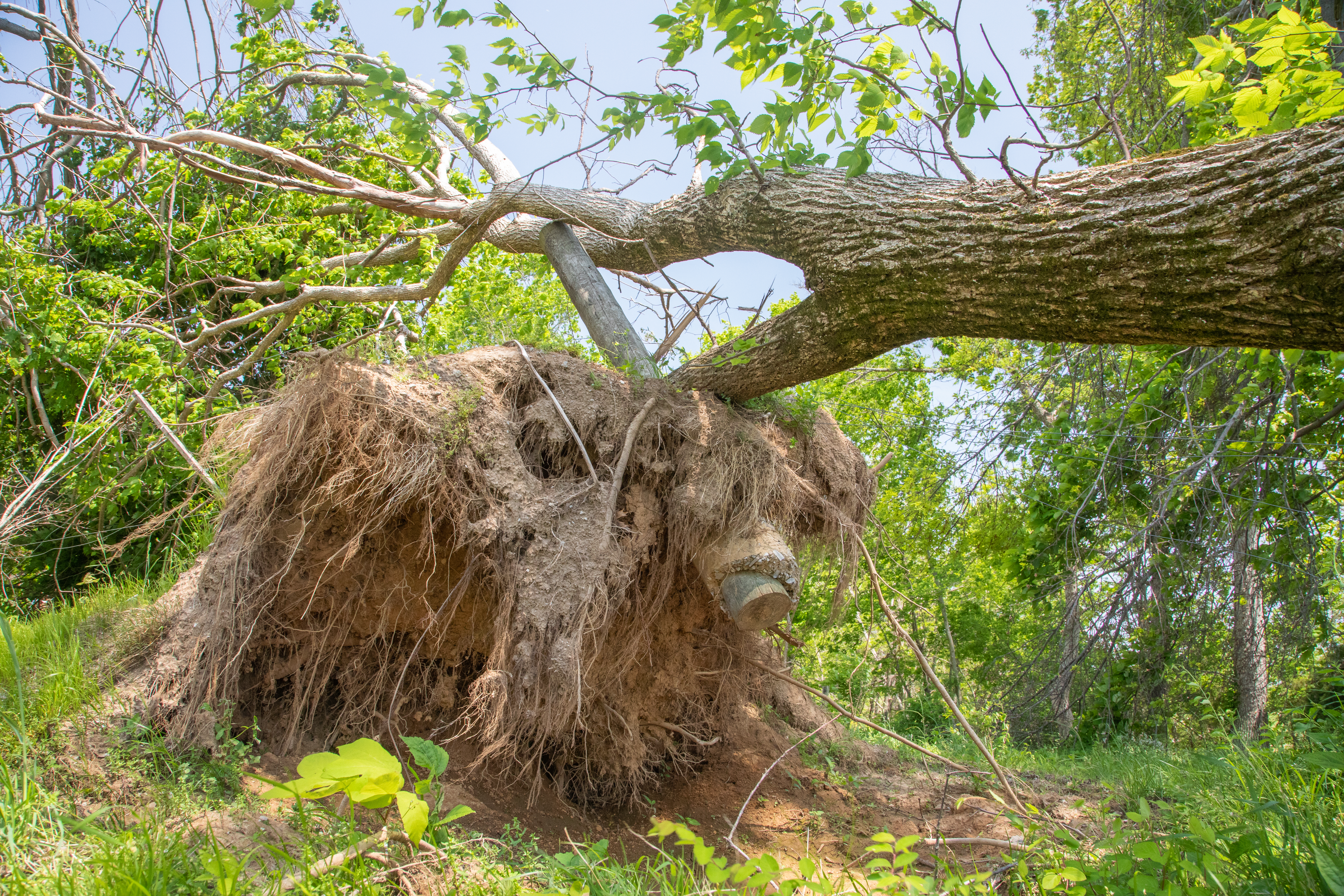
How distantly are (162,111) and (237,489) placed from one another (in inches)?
188

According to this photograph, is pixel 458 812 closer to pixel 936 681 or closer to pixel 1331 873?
pixel 1331 873

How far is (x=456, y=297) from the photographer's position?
10594 mm

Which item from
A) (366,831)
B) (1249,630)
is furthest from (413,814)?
(1249,630)

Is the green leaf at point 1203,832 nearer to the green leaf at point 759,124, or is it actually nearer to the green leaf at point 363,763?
the green leaf at point 363,763

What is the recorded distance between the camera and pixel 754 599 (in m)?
3.54

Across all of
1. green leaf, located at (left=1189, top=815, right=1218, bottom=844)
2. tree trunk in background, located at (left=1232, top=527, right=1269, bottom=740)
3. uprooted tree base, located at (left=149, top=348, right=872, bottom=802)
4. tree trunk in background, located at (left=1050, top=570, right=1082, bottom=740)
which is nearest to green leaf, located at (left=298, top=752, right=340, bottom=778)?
uprooted tree base, located at (left=149, top=348, right=872, bottom=802)

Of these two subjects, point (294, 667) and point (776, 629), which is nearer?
point (294, 667)

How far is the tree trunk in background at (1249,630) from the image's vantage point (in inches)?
184

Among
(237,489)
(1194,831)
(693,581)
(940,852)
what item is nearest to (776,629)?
(693,581)

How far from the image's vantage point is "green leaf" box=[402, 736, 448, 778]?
2.18 meters

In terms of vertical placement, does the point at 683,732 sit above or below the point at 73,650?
below

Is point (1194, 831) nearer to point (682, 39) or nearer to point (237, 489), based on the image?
point (682, 39)

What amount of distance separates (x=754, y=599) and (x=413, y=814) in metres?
2.07

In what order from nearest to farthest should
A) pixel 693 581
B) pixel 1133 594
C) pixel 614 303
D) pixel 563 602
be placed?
1. pixel 563 602
2. pixel 693 581
3. pixel 1133 594
4. pixel 614 303
